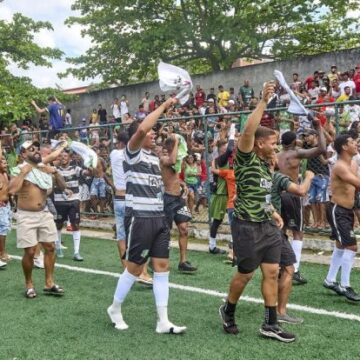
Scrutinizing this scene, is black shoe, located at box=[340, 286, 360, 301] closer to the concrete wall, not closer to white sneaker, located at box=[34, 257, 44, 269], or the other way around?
white sneaker, located at box=[34, 257, 44, 269]

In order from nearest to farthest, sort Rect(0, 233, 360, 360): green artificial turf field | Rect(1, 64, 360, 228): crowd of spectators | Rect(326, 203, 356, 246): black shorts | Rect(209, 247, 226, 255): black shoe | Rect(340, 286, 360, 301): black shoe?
1. Rect(0, 233, 360, 360): green artificial turf field
2. Rect(340, 286, 360, 301): black shoe
3. Rect(326, 203, 356, 246): black shorts
4. Rect(1, 64, 360, 228): crowd of spectators
5. Rect(209, 247, 226, 255): black shoe

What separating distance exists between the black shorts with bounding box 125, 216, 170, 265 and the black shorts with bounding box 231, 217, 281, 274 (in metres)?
0.80

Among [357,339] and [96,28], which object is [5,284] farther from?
[96,28]

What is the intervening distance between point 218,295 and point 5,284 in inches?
123

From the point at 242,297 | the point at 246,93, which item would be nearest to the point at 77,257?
the point at 242,297

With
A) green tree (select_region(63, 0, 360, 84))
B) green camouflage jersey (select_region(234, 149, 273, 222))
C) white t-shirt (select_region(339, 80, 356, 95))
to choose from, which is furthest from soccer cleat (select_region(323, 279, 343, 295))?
green tree (select_region(63, 0, 360, 84))

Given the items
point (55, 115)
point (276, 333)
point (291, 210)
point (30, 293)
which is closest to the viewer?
point (276, 333)

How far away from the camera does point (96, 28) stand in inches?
1127

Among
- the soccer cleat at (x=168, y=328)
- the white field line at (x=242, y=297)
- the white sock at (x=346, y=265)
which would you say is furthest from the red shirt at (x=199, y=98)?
the soccer cleat at (x=168, y=328)

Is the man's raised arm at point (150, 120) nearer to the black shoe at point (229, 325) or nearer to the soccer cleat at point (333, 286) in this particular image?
the black shoe at point (229, 325)

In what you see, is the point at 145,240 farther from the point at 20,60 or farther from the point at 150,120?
the point at 20,60

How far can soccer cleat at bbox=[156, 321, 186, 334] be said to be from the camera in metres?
5.15

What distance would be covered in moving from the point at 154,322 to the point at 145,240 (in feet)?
3.17

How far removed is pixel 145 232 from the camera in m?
5.27
